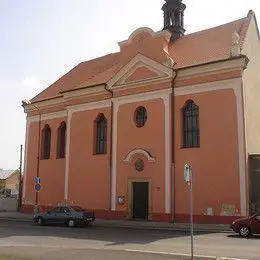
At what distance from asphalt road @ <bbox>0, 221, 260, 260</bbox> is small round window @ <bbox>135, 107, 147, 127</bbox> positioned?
30.0 feet

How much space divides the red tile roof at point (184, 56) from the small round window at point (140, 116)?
358cm

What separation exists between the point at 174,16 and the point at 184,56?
6.53m

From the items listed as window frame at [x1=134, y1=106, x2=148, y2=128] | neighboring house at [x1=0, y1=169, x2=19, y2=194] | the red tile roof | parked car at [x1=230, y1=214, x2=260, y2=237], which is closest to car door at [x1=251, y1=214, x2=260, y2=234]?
parked car at [x1=230, y1=214, x2=260, y2=237]

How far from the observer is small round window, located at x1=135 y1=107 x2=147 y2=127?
28.1m

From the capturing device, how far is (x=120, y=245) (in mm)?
15891

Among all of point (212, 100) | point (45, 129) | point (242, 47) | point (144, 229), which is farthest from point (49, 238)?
point (45, 129)

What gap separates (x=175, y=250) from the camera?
14.5 metres

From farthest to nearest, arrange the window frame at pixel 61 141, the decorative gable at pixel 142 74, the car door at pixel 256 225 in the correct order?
the window frame at pixel 61 141 < the decorative gable at pixel 142 74 < the car door at pixel 256 225

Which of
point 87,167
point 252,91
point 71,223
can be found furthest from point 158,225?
point 252,91

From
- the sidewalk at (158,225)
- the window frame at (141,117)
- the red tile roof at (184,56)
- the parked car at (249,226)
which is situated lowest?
the sidewalk at (158,225)

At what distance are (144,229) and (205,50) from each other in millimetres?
12461

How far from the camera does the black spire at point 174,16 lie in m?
33.1

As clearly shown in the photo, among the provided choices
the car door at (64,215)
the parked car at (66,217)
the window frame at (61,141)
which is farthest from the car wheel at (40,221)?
the window frame at (61,141)

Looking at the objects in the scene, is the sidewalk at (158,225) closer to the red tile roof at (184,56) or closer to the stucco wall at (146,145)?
the stucco wall at (146,145)
